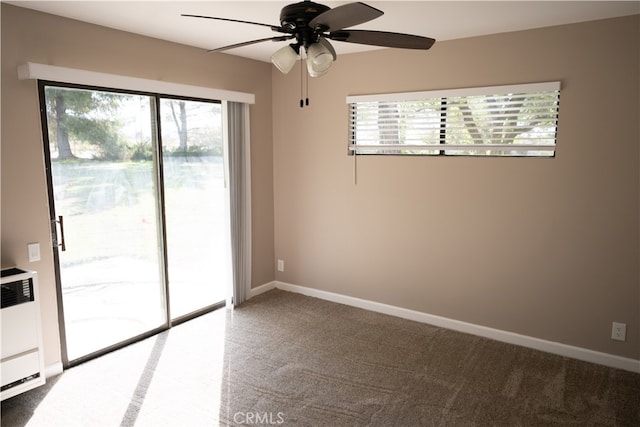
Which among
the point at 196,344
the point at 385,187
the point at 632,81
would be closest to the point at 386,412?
the point at 196,344

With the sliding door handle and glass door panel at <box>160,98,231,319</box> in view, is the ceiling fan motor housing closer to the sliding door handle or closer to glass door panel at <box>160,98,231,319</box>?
glass door panel at <box>160,98,231,319</box>

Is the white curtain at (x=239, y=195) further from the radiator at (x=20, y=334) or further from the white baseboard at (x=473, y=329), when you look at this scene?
the radiator at (x=20, y=334)

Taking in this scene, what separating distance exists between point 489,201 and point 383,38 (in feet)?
6.12

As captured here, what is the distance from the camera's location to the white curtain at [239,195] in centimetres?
421

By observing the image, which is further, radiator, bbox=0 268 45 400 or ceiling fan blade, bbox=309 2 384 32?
radiator, bbox=0 268 45 400

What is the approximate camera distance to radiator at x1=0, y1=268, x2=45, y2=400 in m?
2.61

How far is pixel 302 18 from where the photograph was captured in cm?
205

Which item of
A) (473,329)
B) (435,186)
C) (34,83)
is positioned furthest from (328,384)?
(34,83)

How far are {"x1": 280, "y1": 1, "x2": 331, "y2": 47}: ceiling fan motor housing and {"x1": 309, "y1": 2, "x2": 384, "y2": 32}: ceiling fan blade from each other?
0.06 m

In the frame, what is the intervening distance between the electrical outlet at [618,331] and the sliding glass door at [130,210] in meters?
3.21

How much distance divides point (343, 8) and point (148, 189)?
2541 millimetres

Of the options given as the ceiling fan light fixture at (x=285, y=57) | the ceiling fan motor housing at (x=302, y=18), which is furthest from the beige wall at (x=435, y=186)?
the ceiling fan motor housing at (x=302, y=18)

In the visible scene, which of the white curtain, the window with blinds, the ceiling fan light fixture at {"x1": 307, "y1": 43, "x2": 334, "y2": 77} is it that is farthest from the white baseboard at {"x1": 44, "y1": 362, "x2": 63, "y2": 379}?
the window with blinds

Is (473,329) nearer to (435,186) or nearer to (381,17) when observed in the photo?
(435,186)
